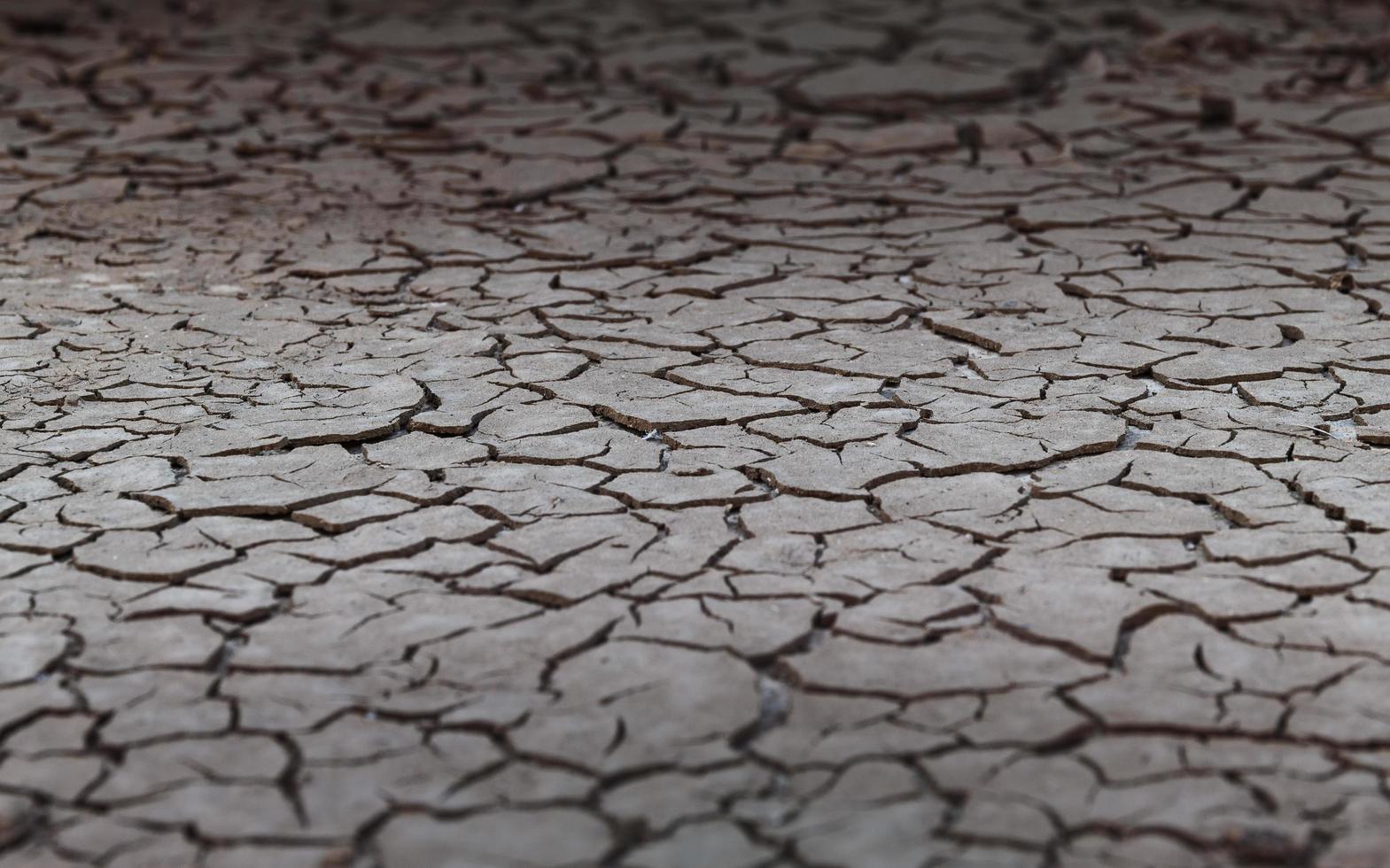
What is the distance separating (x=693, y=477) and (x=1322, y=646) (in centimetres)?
124

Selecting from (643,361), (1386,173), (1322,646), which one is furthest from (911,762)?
(1386,173)

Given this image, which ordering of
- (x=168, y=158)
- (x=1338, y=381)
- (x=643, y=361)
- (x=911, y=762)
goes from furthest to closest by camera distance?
(x=168, y=158), (x=643, y=361), (x=1338, y=381), (x=911, y=762)

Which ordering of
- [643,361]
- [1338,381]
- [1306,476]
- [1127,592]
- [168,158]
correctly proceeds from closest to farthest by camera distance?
[1127,592]
[1306,476]
[1338,381]
[643,361]
[168,158]

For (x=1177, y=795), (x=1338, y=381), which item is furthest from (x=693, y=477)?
(x=1338, y=381)

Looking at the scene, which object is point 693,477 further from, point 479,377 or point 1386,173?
point 1386,173

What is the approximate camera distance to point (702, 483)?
3.14 meters

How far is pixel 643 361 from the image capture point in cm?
391

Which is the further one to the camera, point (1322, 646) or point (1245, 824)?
point (1322, 646)

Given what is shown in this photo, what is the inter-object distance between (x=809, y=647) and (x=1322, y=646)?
795 mm

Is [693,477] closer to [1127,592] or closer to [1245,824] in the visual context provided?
[1127,592]

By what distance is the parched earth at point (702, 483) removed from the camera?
2.10m

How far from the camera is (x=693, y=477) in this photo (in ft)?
10.4

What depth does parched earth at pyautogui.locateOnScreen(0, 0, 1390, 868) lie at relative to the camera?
6.88 feet

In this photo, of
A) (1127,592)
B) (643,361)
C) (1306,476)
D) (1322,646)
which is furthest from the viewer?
(643,361)
